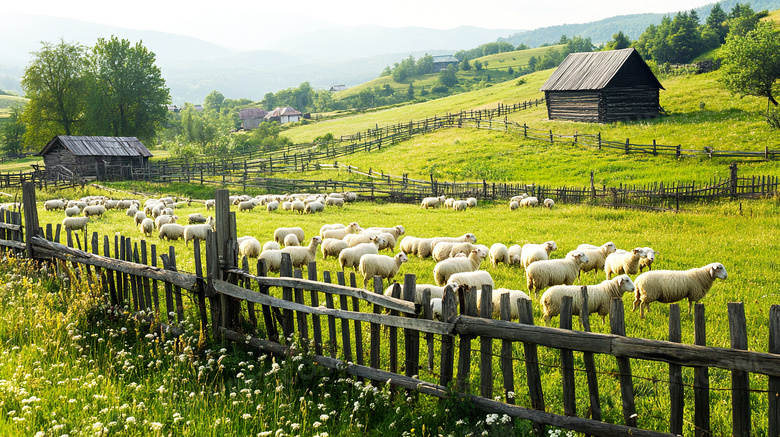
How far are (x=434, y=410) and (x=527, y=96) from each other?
74.0m

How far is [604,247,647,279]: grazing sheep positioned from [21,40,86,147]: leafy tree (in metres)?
62.3

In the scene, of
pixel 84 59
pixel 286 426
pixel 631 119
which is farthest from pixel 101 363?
pixel 84 59

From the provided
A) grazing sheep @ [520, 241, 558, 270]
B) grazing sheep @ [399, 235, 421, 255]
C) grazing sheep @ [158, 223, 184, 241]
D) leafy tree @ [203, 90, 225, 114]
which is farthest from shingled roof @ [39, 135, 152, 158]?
leafy tree @ [203, 90, 225, 114]

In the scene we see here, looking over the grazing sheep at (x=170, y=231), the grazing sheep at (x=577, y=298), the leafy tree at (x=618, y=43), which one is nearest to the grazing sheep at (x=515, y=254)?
the grazing sheep at (x=577, y=298)

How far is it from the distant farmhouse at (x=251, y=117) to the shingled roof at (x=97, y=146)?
8896cm

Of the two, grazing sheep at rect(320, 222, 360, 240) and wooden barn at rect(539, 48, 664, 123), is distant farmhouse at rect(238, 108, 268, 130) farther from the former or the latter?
grazing sheep at rect(320, 222, 360, 240)

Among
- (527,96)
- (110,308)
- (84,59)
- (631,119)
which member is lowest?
(110,308)

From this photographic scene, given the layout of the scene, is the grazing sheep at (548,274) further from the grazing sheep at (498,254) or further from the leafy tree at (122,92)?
the leafy tree at (122,92)

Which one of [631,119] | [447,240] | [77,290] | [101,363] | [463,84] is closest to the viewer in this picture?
[101,363]

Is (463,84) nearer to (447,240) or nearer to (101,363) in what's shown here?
(447,240)

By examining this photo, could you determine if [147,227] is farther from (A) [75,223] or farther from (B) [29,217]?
(B) [29,217]

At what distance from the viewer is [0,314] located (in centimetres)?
709

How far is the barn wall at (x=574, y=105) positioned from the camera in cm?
4731

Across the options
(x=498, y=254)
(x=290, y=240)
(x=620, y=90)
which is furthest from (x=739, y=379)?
(x=620, y=90)
